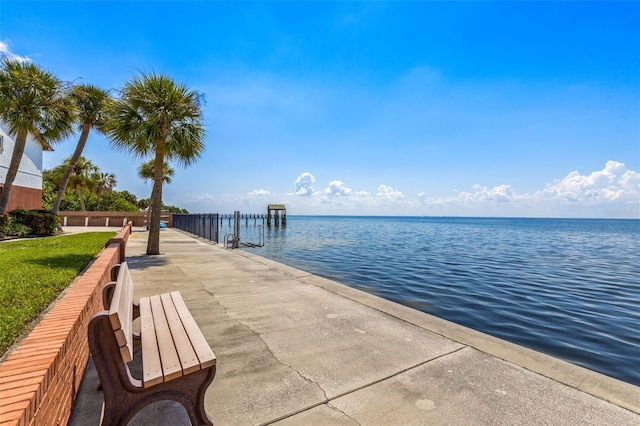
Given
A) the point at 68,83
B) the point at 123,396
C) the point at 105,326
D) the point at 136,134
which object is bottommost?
the point at 123,396

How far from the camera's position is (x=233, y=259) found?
11.4m

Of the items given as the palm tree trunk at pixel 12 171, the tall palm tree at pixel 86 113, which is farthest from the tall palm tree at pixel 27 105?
the tall palm tree at pixel 86 113

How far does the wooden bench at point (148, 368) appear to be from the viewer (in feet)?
6.31

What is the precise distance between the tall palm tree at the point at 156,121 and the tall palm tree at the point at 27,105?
5.51 m

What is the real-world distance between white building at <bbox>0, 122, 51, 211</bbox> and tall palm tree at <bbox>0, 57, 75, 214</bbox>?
17.6 feet

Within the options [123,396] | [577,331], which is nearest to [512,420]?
[123,396]

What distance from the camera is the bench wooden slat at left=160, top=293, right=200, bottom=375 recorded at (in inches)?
83.7

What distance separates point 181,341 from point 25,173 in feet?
91.1

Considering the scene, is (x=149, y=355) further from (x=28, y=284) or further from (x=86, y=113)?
(x=86, y=113)

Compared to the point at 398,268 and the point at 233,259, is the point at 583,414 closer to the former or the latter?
the point at 233,259

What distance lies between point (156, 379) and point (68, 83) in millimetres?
20247

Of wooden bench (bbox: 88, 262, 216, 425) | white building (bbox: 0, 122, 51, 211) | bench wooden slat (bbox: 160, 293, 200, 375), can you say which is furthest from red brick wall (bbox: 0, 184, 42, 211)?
wooden bench (bbox: 88, 262, 216, 425)

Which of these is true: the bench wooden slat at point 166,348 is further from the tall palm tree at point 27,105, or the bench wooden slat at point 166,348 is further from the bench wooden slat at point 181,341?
the tall palm tree at point 27,105

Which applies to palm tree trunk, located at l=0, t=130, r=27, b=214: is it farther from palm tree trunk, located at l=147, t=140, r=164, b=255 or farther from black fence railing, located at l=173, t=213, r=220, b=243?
black fence railing, located at l=173, t=213, r=220, b=243
